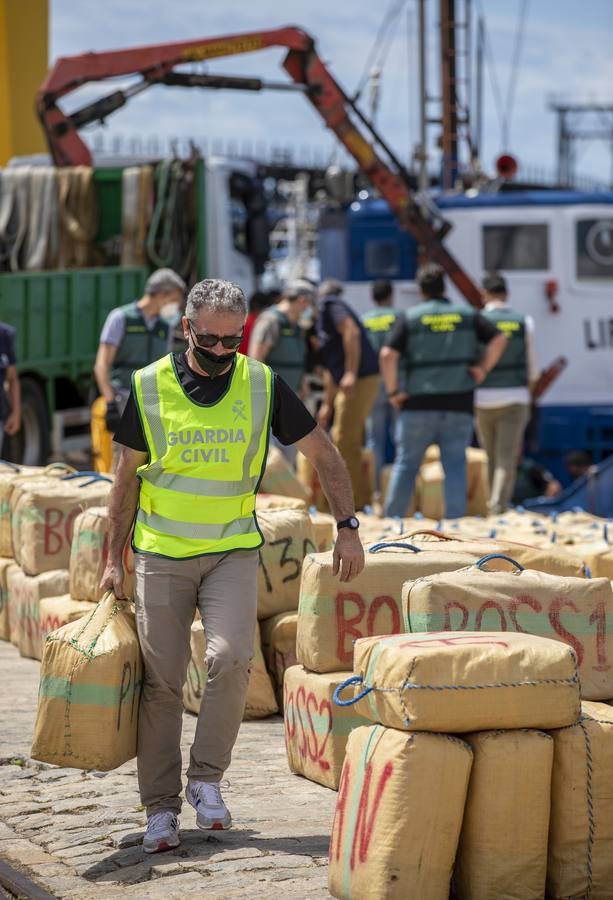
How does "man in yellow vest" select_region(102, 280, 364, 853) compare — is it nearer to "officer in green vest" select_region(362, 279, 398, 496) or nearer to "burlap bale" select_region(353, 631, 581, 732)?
"burlap bale" select_region(353, 631, 581, 732)

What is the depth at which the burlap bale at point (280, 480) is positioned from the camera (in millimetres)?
9594

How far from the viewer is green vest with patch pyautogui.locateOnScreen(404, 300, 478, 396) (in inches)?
454

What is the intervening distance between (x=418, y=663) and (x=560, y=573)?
7.60ft

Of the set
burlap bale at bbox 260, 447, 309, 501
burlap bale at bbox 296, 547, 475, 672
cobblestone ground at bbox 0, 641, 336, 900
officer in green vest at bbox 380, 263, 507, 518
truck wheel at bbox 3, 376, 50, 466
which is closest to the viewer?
cobblestone ground at bbox 0, 641, 336, 900

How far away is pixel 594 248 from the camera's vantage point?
17.3 metres

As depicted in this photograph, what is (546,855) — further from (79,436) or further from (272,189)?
(272,189)

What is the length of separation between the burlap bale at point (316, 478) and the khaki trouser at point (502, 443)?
0.94 meters

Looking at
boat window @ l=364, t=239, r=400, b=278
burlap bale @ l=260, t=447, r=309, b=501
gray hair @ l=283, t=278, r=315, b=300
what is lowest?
burlap bale @ l=260, t=447, r=309, b=501

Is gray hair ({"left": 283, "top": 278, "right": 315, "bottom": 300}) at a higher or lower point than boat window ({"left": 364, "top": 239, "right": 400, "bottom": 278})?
lower

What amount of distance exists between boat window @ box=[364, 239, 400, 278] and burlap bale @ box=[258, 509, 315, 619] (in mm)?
10415

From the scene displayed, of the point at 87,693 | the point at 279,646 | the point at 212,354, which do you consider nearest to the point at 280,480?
the point at 279,646

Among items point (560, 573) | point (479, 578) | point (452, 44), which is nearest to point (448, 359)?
point (560, 573)

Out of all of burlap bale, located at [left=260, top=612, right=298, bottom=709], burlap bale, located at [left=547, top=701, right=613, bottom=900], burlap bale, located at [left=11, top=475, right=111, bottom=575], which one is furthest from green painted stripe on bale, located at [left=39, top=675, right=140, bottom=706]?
burlap bale, located at [left=11, top=475, right=111, bottom=575]

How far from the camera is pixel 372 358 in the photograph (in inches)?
529
